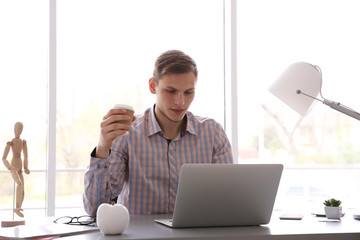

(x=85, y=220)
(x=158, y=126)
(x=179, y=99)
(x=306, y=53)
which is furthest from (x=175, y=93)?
(x=306, y=53)

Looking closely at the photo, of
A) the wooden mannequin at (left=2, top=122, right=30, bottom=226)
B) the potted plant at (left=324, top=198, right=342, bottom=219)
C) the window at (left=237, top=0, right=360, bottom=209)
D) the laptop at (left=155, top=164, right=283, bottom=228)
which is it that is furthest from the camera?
the window at (left=237, top=0, right=360, bottom=209)

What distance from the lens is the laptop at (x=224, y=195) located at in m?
1.51

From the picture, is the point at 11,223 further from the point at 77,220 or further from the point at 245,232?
the point at 245,232

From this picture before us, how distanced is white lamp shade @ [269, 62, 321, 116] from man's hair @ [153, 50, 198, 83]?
368 mm

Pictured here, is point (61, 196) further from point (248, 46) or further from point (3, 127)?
point (248, 46)

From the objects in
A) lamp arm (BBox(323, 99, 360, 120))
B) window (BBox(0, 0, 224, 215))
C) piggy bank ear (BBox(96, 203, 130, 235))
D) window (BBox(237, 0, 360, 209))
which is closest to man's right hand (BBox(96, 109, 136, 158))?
Result: piggy bank ear (BBox(96, 203, 130, 235))

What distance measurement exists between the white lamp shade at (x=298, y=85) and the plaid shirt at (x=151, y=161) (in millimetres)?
411

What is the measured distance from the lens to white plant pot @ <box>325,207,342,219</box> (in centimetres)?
186

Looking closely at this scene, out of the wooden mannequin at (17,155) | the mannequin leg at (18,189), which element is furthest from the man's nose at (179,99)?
the mannequin leg at (18,189)

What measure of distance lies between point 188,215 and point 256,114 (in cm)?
283

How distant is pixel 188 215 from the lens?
5.08ft

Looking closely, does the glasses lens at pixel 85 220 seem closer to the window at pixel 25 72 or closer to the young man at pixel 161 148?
the young man at pixel 161 148

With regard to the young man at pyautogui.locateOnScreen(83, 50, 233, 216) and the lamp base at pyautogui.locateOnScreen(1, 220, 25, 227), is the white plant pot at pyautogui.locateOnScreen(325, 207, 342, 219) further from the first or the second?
the lamp base at pyautogui.locateOnScreen(1, 220, 25, 227)

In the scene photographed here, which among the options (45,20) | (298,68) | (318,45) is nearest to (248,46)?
(318,45)
